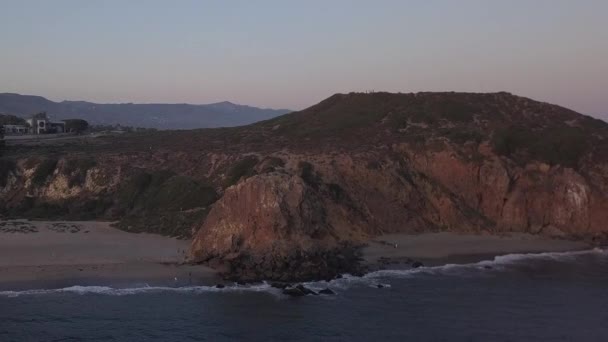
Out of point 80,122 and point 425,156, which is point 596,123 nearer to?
point 425,156

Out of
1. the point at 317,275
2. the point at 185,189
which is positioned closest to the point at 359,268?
the point at 317,275

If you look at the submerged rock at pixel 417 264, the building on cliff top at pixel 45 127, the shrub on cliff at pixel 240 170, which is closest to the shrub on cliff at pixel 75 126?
the building on cliff top at pixel 45 127

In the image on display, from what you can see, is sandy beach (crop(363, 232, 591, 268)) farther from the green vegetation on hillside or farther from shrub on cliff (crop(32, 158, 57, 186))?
shrub on cliff (crop(32, 158, 57, 186))

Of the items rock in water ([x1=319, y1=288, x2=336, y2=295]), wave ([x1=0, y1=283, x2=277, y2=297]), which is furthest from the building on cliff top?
rock in water ([x1=319, y1=288, x2=336, y2=295])

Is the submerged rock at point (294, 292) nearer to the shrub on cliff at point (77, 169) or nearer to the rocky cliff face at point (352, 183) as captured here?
the rocky cliff face at point (352, 183)

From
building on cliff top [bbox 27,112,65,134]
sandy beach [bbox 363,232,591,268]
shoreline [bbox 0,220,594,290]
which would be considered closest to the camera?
shoreline [bbox 0,220,594,290]

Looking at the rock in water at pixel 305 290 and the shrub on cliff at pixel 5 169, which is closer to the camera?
the rock in water at pixel 305 290
